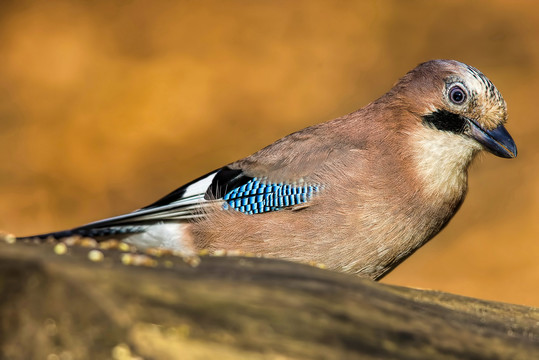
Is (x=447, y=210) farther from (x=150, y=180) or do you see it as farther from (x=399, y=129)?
(x=150, y=180)

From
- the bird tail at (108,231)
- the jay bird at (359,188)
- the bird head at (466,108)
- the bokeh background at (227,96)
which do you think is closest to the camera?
the jay bird at (359,188)

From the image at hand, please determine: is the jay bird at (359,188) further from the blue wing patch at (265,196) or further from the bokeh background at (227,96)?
the bokeh background at (227,96)

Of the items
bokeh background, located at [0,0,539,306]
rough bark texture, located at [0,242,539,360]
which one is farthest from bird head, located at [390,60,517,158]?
bokeh background, located at [0,0,539,306]

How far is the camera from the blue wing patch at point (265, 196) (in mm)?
4027

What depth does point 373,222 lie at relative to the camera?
12.4 ft

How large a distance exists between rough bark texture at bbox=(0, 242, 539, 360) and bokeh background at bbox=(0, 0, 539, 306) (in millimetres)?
6182

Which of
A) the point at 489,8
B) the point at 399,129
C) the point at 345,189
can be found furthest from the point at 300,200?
the point at 489,8

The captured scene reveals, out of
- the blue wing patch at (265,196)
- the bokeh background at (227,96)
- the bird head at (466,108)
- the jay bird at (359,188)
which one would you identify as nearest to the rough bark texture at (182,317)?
the jay bird at (359,188)

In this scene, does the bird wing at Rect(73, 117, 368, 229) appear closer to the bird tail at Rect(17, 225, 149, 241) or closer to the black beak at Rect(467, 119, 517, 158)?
the bird tail at Rect(17, 225, 149, 241)

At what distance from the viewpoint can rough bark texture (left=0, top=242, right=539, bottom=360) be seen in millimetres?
1698

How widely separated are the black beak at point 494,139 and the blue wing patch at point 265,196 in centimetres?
90

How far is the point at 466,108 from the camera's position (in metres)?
3.94

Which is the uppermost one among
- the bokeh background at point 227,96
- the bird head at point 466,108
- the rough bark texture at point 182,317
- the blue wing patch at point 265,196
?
the bokeh background at point 227,96

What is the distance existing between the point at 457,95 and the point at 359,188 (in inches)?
29.9
